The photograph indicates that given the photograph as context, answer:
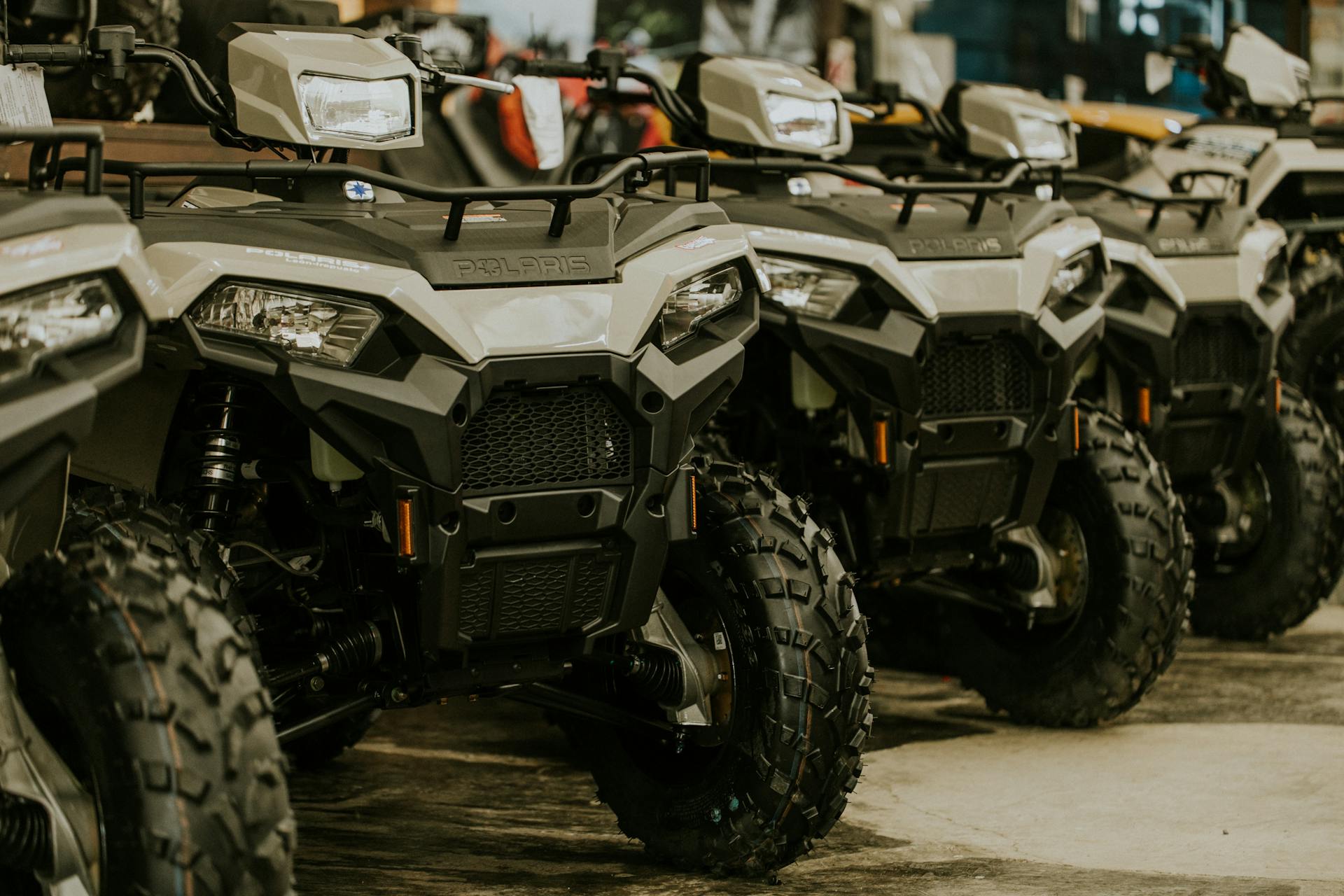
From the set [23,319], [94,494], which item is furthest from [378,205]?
[23,319]

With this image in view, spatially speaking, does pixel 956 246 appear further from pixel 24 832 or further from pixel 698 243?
pixel 24 832

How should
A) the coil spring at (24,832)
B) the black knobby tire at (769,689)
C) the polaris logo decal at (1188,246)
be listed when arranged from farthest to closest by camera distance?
the polaris logo decal at (1188,246), the black knobby tire at (769,689), the coil spring at (24,832)

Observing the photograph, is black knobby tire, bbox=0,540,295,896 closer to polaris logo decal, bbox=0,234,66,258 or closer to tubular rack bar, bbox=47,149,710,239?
polaris logo decal, bbox=0,234,66,258

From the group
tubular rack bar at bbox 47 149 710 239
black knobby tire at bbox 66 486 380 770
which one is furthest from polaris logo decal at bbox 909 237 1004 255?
black knobby tire at bbox 66 486 380 770

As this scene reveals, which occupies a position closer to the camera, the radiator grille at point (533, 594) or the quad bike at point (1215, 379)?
the radiator grille at point (533, 594)

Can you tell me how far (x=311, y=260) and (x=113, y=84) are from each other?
1.87 metres

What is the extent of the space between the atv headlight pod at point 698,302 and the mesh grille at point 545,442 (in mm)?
224

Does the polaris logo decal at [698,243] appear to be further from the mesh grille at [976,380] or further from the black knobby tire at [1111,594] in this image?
the black knobby tire at [1111,594]

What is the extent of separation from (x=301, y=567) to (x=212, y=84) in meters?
1.05

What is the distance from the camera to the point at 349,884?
11.9 feet

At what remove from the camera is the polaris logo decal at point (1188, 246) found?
553 cm

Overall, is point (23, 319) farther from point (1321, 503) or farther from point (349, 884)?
point (1321, 503)

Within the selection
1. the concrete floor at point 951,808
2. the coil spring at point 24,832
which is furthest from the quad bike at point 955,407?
the coil spring at point 24,832

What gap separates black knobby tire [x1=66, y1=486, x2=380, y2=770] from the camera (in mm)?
3052
